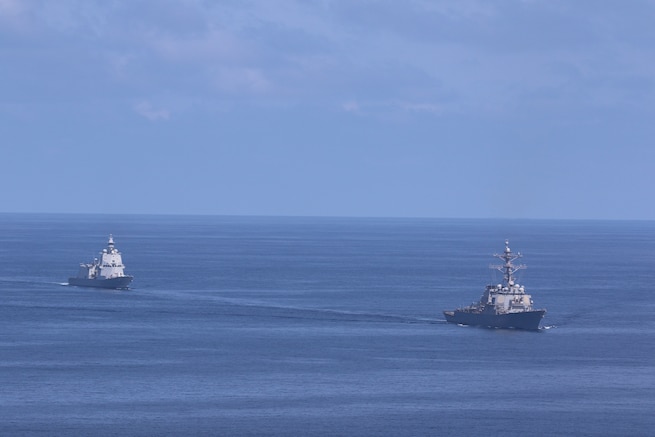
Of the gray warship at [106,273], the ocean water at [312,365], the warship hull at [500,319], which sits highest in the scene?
the gray warship at [106,273]

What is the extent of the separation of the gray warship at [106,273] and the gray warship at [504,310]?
5474cm

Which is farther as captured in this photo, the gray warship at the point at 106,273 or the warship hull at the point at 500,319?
the gray warship at the point at 106,273

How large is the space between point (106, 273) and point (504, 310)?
63.1 m

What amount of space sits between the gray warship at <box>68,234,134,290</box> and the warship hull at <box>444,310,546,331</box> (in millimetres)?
53347

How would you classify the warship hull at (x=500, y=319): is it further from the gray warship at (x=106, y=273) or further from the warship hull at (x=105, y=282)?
the gray warship at (x=106, y=273)

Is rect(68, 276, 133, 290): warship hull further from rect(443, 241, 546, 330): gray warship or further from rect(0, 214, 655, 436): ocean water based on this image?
rect(443, 241, 546, 330): gray warship

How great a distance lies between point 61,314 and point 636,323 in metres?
54.7

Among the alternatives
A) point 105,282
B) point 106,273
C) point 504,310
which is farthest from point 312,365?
point 106,273

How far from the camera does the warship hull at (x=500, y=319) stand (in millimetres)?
114750

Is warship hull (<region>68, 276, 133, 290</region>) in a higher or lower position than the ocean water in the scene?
higher

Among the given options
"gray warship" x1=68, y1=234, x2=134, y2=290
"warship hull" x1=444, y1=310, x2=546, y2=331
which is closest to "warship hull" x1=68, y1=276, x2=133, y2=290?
"gray warship" x1=68, y1=234, x2=134, y2=290

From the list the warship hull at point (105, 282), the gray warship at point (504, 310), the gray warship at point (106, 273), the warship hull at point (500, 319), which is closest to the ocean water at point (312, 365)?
the warship hull at point (500, 319)

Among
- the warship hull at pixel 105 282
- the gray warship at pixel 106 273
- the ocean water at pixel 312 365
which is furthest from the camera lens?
the gray warship at pixel 106 273

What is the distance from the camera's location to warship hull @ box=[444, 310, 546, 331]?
11475 centimetres
